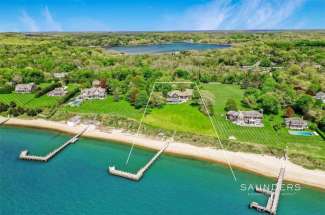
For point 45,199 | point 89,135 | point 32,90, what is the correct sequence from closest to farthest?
point 45,199 < point 89,135 < point 32,90

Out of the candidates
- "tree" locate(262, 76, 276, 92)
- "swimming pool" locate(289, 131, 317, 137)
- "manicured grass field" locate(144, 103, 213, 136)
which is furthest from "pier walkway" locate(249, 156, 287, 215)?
"tree" locate(262, 76, 276, 92)

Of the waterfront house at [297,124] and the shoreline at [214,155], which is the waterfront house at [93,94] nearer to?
the shoreline at [214,155]

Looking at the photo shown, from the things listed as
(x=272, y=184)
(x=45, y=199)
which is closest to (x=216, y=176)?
(x=272, y=184)

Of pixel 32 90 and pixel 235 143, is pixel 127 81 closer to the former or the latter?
pixel 32 90

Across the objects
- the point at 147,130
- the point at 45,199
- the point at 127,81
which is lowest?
the point at 45,199

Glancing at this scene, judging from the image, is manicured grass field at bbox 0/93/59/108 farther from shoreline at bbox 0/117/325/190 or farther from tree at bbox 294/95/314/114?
tree at bbox 294/95/314/114

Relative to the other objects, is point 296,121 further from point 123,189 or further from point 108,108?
point 108,108

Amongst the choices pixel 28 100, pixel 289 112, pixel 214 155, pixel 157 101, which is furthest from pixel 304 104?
pixel 28 100

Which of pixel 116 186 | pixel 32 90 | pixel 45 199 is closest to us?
pixel 45 199
